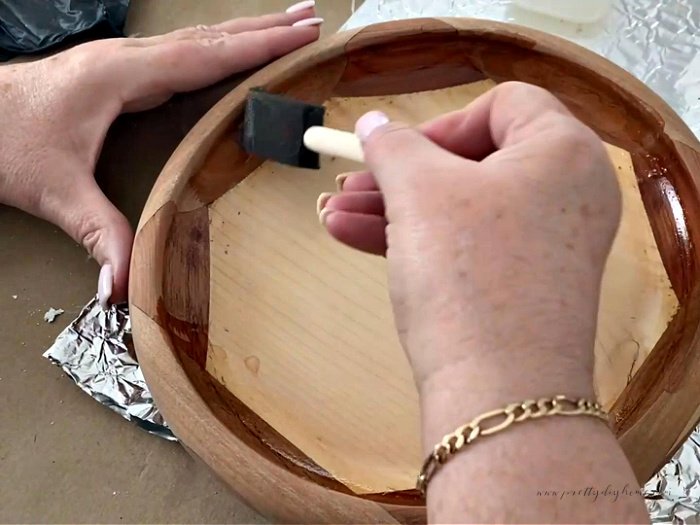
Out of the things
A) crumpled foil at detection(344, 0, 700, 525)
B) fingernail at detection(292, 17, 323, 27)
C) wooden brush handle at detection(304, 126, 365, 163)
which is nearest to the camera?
wooden brush handle at detection(304, 126, 365, 163)

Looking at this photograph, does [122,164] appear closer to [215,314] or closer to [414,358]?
[215,314]

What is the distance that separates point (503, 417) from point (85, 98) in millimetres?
538

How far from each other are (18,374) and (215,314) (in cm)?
23

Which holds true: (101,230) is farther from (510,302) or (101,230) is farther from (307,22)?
(510,302)

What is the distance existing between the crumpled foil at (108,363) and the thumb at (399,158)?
37 cm

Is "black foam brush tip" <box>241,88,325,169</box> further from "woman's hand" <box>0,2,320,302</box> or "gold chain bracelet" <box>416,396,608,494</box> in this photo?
"gold chain bracelet" <box>416,396,608,494</box>

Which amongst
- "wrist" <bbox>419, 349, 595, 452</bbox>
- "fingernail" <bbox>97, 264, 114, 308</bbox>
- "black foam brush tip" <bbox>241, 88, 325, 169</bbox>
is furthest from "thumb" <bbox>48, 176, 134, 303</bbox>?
"wrist" <bbox>419, 349, 595, 452</bbox>

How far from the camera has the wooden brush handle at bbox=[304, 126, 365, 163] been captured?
451 millimetres

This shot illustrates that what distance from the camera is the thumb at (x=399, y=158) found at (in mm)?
350

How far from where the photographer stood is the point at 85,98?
68cm

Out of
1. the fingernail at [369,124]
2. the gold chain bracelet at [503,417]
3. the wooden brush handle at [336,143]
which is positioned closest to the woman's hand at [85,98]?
the wooden brush handle at [336,143]

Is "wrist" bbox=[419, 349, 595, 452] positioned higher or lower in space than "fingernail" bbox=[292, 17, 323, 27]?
higher

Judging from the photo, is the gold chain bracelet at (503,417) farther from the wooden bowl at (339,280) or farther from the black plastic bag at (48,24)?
the black plastic bag at (48,24)

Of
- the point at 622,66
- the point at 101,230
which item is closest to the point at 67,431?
the point at 101,230
